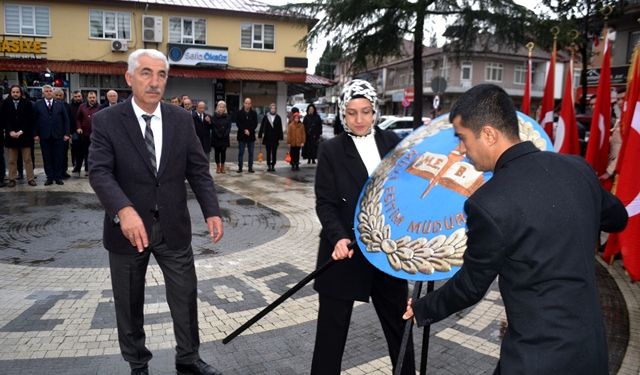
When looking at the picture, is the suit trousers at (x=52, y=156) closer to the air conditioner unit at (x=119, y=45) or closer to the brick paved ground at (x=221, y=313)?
the brick paved ground at (x=221, y=313)

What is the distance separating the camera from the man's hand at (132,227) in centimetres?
272

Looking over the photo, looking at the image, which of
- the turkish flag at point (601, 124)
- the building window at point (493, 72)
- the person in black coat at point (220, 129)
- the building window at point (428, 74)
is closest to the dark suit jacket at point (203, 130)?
the person in black coat at point (220, 129)

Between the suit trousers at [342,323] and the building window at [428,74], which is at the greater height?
the building window at [428,74]

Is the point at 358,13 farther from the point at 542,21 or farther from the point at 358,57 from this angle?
the point at 542,21

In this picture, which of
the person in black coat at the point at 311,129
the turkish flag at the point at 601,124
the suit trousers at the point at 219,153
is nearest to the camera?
the turkish flag at the point at 601,124

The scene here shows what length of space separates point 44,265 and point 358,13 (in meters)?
9.31

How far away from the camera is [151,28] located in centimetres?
2472

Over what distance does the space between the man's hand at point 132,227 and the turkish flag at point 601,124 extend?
240 inches

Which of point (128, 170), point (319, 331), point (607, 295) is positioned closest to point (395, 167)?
point (319, 331)

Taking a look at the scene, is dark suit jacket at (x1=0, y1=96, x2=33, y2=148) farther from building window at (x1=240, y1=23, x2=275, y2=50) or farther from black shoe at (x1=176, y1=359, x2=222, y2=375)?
building window at (x1=240, y1=23, x2=275, y2=50)

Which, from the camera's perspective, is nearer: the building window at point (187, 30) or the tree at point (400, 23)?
the tree at point (400, 23)

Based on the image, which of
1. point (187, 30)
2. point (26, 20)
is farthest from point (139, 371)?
point (26, 20)

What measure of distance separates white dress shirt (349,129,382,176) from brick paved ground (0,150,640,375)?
1.57 meters

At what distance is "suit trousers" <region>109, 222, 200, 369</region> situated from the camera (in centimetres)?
312
